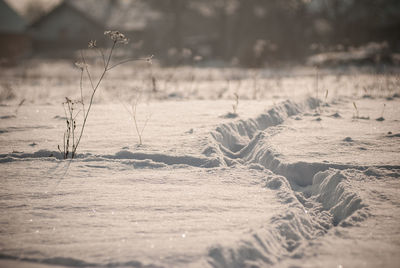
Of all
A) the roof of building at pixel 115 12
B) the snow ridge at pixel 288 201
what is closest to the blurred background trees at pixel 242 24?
the roof of building at pixel 115 12

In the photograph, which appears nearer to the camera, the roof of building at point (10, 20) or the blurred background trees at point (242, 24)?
the blurred background trees at point (242, 24)

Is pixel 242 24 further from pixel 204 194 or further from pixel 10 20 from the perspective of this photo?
pixel 204 194

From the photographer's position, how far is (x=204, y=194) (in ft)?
6.33

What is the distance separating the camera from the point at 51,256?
135 cm

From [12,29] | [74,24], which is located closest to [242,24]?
[74,24]

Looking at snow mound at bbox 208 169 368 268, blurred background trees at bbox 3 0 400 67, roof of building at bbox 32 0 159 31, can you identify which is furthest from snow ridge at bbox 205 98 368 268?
roof of building at bbox 32 0 159 31

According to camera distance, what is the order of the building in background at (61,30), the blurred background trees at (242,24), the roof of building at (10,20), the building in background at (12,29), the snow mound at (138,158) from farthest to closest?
the roof of building at (10,20) < the building in background at (12,29) < the building in background at (61,30) < the blurred background trees at (242,24) < the snow mound at (138,158)

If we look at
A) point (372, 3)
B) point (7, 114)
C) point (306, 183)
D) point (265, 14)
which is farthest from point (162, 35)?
point (306, 183)

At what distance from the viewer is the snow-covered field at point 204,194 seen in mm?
1388

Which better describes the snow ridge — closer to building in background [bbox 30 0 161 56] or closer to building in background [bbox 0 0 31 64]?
building in background [bbox 30 0 161 56]

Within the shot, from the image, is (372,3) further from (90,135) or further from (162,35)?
(90,135)

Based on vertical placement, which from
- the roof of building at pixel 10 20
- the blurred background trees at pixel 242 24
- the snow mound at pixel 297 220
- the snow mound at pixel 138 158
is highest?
the roof of building at pixel 10 20

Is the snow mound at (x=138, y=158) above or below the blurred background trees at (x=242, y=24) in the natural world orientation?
below

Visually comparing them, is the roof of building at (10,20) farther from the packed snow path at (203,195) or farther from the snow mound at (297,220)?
the snow mound at (297,220)
